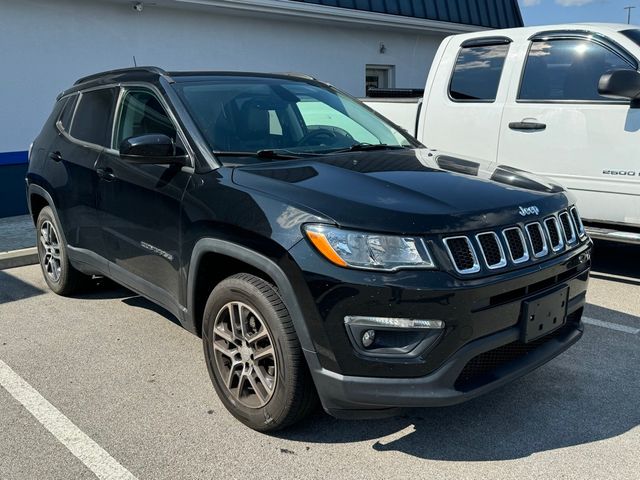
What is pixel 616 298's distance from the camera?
5113 millimetres

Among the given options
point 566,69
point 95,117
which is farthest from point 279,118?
point 566,69

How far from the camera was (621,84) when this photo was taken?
15.8 feet

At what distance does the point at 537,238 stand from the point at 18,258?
553 cm

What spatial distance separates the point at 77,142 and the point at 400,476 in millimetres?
3454

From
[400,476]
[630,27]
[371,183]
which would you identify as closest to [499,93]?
[630,27]

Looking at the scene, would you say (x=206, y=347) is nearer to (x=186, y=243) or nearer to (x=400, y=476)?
(x=186, y=243)

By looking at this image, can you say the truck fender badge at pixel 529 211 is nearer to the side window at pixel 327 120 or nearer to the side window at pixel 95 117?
the side window at pixel 327 120

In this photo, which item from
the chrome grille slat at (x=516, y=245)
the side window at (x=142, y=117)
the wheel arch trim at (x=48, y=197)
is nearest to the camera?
the chrome grille slat at (x=516, y=245)

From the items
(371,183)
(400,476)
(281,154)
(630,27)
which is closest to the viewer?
(400,476)

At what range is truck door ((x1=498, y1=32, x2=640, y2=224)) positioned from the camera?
5145mm

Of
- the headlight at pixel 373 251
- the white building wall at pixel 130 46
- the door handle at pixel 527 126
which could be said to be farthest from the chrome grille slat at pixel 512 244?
the white building wall at pixel 130 46

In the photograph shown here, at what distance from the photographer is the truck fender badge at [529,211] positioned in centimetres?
296

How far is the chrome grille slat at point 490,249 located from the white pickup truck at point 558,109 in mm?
2811

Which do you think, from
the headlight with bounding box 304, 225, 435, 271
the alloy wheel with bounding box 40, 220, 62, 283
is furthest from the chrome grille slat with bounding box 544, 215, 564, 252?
the alloy wheel with bounding box 40, 220, 62, 283
